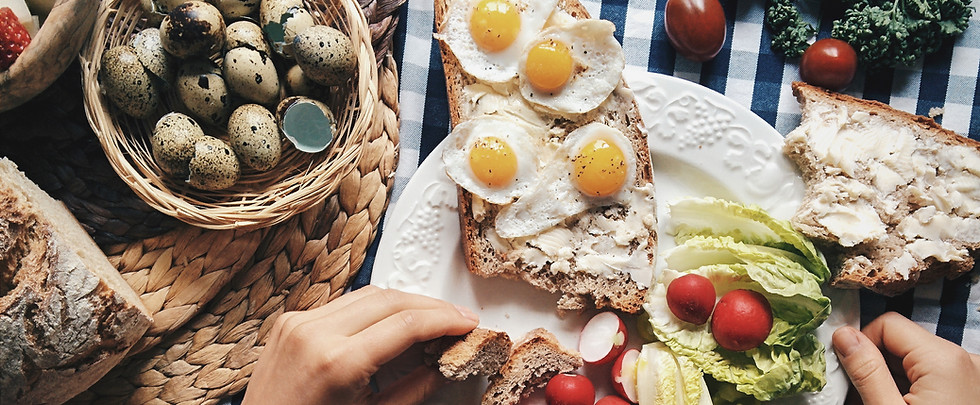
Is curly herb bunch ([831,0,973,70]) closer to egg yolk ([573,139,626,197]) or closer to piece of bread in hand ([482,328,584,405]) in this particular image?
egg yolk ([573,139,626,197])

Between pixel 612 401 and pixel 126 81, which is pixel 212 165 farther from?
pixel 612 401

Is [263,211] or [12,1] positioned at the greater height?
[12,1]

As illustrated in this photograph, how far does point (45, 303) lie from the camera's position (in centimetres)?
228

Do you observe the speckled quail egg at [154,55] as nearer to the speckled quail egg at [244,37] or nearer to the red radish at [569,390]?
the speckled quail egg at [244,37]

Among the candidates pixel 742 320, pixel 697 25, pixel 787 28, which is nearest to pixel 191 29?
pixel 697 25

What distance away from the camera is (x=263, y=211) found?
242cm

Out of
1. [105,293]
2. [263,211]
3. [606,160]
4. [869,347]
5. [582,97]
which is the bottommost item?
[869,347]

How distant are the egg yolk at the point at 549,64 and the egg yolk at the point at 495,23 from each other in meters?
0.11

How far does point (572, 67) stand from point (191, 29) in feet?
4.50

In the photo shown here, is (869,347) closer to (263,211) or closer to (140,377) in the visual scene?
(263,211)

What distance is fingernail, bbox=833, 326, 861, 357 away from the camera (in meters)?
2.73

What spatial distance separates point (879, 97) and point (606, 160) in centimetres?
134

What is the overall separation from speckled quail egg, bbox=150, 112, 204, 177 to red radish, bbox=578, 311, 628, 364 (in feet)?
5.47

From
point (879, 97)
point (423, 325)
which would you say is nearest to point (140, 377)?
point (423, 325)
